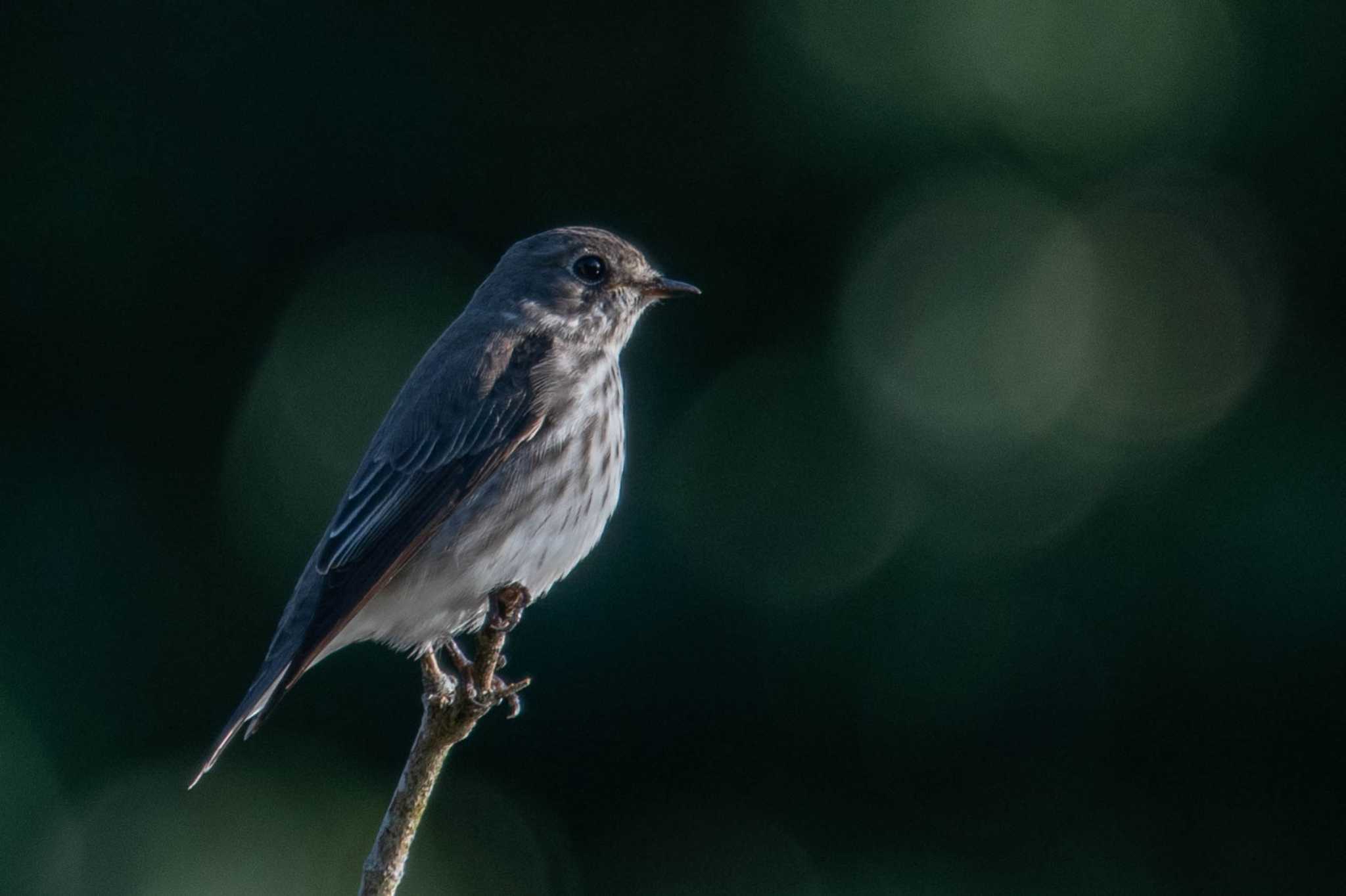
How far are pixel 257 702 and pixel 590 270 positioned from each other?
143 cm

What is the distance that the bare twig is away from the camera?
2.08 meters

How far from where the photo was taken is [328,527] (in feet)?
11.1

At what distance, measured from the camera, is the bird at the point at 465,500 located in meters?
3.18

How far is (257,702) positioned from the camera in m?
2.93

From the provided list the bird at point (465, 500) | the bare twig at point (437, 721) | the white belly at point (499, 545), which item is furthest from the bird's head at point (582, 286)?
the bare twig at point (437, 721)

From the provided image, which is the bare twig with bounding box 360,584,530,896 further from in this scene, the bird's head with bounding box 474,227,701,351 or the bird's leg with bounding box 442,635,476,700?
the bird's head with bounding box 474,227,701,351

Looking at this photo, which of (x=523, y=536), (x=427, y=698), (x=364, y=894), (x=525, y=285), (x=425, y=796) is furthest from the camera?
(x=525, y=285)

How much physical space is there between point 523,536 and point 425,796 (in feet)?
3.37

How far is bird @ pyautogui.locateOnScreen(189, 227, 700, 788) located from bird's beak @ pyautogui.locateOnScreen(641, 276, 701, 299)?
288mm

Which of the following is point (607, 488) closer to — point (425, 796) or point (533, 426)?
point (533, 426)

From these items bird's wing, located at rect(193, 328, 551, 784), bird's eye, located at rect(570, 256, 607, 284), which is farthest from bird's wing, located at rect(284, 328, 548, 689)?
bird's eye, located at rect(570, 256, 607, 284)

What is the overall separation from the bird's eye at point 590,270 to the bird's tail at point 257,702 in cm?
128

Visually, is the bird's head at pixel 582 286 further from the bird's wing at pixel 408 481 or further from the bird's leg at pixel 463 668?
the bird's leg at pixel 463 668

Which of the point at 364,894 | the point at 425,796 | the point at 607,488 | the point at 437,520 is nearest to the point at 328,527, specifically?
the point at 437,520
